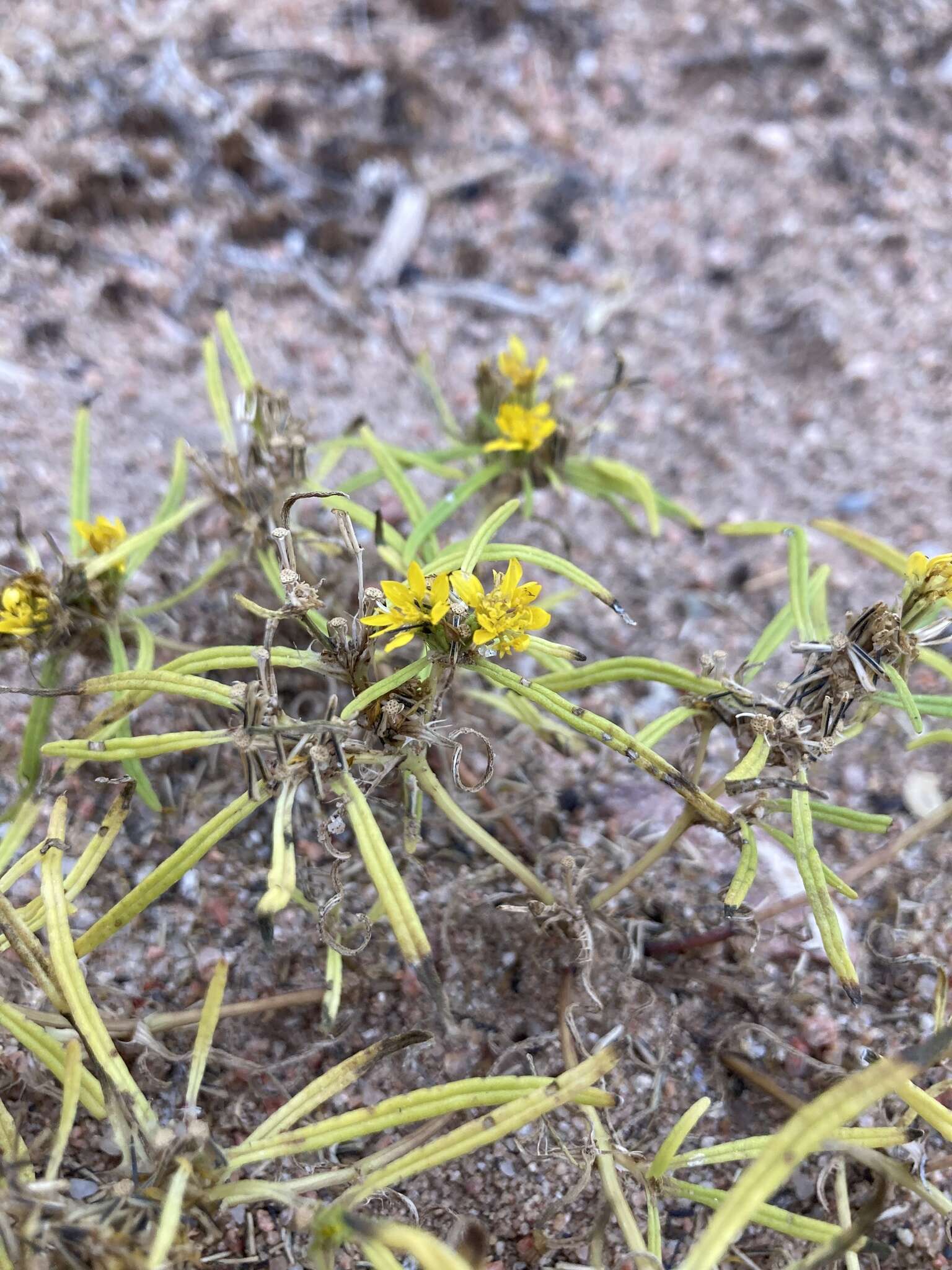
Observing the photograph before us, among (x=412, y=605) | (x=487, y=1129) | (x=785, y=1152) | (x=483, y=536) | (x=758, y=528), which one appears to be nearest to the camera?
A: (x=785, y=1152)

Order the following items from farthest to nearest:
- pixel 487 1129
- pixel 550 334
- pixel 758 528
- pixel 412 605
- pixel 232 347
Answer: pixel 550 334
pixel 232 347
pixel 758 528
pixel 412 605
pixel 487 1129

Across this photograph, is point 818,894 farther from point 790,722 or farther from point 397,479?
point 397,479

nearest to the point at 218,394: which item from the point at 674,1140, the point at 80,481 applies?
the point at 80,481

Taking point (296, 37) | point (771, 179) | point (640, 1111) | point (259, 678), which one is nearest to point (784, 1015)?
point (640, 1111)

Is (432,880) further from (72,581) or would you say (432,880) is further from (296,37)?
(296,37)

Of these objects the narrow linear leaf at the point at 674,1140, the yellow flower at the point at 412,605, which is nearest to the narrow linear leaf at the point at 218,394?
the yellow flower at the point at 412,605

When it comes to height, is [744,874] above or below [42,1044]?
above

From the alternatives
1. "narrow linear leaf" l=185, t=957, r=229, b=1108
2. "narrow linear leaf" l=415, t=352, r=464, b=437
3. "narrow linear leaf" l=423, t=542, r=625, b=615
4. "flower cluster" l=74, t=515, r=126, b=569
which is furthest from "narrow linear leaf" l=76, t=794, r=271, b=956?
"narrow linear leaf" l=415, t=352, r=464, b=437
